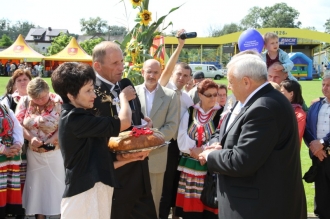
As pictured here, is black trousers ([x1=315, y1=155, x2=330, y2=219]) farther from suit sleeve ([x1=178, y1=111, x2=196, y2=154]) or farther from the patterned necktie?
the patterned necktie

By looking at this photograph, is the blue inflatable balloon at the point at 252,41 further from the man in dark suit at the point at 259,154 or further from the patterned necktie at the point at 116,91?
the man in dark suit at the point at 259,154

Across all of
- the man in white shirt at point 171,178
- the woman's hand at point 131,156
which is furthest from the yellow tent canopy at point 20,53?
the woman's hand at point 131,156

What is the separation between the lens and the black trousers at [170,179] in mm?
5863

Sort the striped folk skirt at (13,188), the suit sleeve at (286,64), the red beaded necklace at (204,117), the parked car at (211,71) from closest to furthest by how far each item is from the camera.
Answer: the red beaded necklace at (204,117), the striped folk skirt at (13,188), the suit sleeve at (286,64), the parked car at (211,71)

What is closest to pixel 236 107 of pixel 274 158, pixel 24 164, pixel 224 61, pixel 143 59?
pixel 274 158

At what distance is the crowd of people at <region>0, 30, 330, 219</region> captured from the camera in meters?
3.11

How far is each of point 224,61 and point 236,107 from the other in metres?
61.8

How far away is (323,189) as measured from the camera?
5.46m

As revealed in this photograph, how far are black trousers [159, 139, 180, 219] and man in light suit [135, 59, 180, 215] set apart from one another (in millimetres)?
396

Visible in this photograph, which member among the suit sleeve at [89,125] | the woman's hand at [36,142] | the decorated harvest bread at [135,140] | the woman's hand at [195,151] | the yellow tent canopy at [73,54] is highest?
the yellow tent canopy at [73,54]

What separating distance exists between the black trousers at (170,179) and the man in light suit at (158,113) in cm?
40

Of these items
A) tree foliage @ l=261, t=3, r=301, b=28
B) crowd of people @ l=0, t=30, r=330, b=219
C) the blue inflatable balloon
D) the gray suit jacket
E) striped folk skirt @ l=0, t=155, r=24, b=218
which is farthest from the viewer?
tree foliage @ l=261, t=3, r=301, b=28

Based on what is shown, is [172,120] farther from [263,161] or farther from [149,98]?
[263,161]

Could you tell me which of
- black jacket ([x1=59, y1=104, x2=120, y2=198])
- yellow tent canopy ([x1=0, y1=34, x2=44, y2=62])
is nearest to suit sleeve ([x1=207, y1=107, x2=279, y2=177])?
black jacket ([x1=59, y1=104, x2=120, y2=198])
